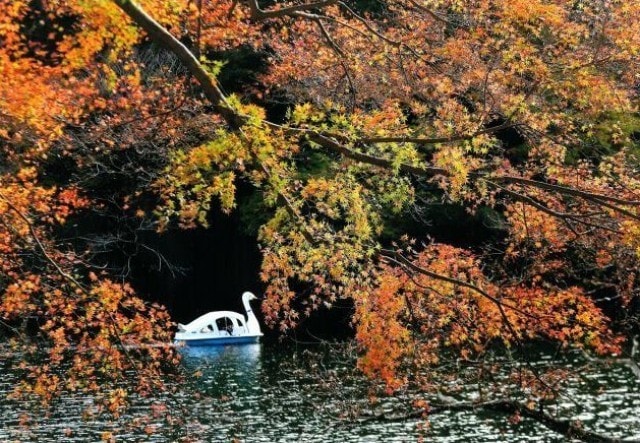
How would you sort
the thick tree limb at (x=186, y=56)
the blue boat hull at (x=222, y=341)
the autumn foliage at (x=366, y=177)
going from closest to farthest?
1. the thick tree limb at (x=186, y=56)
2. the autumn foliage at (x=366, y=177)
3. the blue boat hull at (x=222, y=341)

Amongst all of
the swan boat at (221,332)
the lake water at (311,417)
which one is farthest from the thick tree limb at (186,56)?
the swan boat at (221,332)

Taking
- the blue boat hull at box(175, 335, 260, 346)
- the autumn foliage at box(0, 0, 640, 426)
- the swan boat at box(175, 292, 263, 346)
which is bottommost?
the blue boat hull at box(175, 335, 260, 346)

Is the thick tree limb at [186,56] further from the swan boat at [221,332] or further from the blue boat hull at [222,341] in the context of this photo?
the blue boat hull at [222,341]

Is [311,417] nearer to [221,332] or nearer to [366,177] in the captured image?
[366,177]

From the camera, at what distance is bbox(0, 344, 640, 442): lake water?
14180mm

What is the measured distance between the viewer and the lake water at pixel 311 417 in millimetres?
14180

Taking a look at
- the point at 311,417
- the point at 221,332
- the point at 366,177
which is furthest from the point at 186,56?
the point at 221,332

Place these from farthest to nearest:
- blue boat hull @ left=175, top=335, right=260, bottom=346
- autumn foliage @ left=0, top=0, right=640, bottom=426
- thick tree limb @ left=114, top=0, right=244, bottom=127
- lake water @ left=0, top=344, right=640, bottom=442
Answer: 1. blue boat hull @ left=175, top=335, right=260, bottom=346
2. lake water @ left=0, top=344, right=640, bottom=442
3. autumn foliage @ left=0, top=0, right=640, bottom=426
4. thick tree limb @ left=114, top=0, right=244, bottom=127

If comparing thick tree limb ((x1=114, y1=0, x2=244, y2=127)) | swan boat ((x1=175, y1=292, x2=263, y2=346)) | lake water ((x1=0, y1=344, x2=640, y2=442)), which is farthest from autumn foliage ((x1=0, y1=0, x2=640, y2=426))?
swan boat ((x1=175, y1=292, x2=263, y2=346))

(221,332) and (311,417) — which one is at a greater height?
(221,332)

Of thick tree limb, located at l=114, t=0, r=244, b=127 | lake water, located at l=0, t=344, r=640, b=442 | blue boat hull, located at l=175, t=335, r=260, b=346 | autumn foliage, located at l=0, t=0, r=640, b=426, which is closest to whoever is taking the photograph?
thick tree limb, located at l=114, t=0, r=244, b=127

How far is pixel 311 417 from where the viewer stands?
1575 centimetres

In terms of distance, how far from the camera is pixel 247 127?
262 inches

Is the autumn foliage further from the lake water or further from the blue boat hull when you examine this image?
the blue boat hull
